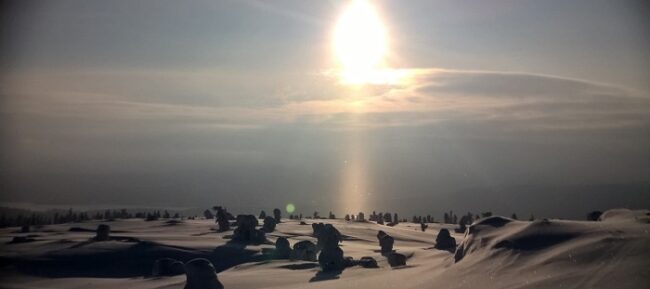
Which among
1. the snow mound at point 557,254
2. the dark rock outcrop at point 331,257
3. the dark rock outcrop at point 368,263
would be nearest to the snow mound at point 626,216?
the snow mound at point 557,254

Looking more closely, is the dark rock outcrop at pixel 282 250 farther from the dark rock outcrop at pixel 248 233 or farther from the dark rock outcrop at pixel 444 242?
the dark rock outcrop at pixel 444 242

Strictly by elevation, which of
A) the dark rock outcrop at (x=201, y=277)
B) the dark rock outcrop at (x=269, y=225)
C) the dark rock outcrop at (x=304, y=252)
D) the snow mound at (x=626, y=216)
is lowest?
the dark rock outcrop at (x=201, y=277)

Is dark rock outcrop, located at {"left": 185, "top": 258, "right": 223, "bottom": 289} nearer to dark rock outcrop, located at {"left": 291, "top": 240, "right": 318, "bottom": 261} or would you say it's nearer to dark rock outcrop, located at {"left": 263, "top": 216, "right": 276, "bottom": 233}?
dark rock outcrop, located at {"left": 291, "top": 240, "right": 318, "bottom": 261}

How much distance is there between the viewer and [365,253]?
35.0 m

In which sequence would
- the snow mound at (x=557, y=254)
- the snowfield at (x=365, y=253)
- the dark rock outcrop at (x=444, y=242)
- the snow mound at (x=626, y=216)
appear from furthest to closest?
the dark rock outcrop at (x=444, y=242), the snow mound at (x=626, y=216), the snowfield at (x=365, y=253), the snow mound at (x=557, y=254)

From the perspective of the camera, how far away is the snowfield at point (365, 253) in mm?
13148

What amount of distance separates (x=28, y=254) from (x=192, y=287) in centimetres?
1464

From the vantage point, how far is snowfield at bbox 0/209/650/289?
13148 millimetres

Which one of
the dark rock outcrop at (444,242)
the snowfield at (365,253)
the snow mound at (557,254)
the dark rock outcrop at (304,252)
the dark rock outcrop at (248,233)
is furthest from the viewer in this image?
the dark rock outcrop at (248,233)

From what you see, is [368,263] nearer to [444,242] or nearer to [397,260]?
[397,260]

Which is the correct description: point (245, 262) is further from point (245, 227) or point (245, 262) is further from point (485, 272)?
point (485, 272)

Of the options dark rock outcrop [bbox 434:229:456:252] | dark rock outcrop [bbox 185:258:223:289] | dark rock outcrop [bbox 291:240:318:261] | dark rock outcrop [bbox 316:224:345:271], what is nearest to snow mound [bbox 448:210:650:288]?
dark rock outcrop [bbox 185:258:223:289]

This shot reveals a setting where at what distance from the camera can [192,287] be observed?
21844 millimetres

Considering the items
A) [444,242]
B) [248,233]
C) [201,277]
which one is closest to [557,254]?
[201,277]
